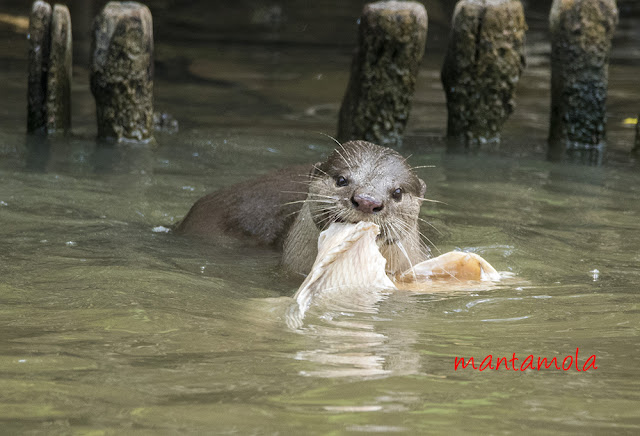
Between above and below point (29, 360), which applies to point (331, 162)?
above

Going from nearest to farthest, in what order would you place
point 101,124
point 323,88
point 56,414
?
point 56,414 < point 101,124 < point 323,88

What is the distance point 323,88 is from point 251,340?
7.30m

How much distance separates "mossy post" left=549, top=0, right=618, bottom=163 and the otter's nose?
393 cm

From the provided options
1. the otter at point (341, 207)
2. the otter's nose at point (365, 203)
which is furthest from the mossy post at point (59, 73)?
the otter's nose at point (365, 203)

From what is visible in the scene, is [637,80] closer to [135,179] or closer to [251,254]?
[135,179]

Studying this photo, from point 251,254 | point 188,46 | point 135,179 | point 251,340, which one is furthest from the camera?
point 188,46

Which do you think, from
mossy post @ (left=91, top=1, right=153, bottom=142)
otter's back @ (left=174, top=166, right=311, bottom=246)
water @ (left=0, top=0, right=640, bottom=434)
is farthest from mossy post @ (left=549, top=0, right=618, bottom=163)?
otter's back @ (left=174, top=166, right=311, bottom=246)

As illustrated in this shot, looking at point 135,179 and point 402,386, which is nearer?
point 402,386

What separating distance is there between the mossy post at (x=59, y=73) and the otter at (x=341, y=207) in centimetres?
289

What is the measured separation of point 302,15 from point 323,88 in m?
4.74

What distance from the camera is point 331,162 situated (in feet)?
13.3

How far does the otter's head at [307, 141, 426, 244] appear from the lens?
3.71m

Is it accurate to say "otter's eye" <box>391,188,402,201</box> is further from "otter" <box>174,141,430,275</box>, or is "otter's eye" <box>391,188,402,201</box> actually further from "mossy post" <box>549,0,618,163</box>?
"mossy post" <box>549,0,618,163</box>

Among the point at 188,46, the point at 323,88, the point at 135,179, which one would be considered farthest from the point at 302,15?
the point at 135,179
